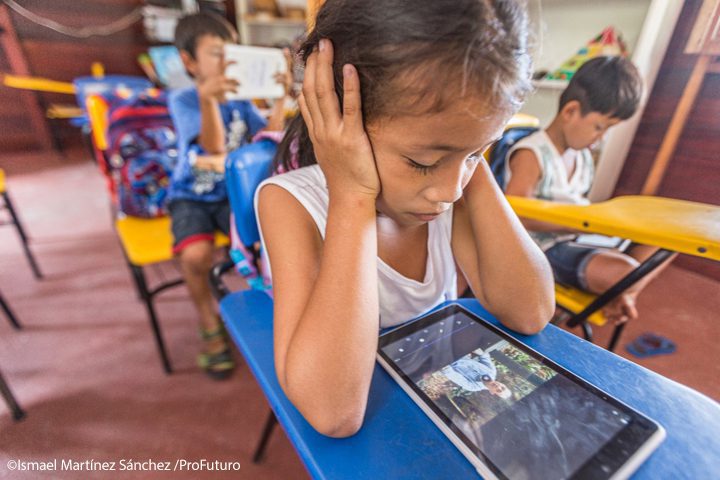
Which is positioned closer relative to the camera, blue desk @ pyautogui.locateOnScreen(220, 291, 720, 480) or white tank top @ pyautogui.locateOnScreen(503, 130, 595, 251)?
blue desk @ pyautogui.locateOnScreen(220, 291, 720, 480)

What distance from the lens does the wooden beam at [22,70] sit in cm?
361

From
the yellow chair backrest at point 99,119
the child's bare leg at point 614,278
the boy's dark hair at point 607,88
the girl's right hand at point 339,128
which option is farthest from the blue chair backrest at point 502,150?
the yellow chair backrest at point 99,119

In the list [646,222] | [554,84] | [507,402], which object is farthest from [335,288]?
[554,84]

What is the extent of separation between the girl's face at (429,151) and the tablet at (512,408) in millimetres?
192

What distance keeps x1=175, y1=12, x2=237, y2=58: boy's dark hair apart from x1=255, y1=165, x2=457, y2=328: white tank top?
1.13 meters

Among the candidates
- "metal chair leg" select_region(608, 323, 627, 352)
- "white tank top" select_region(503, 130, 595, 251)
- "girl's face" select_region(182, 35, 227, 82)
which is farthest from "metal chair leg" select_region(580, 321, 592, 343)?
"girl's face" select_region(182, 35, 227, 82)

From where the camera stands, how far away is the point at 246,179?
69 centimetres

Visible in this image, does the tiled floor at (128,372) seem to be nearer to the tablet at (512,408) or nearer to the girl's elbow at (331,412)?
the tablet at (512,408)

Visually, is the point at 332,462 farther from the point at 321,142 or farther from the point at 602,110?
the point at 602,110

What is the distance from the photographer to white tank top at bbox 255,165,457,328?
1.81 feet

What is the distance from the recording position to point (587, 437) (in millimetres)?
365

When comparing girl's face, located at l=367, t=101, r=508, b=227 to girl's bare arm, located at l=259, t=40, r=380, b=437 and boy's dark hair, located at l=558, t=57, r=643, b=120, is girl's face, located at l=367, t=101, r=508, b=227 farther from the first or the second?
boy's dark hair, located at l=558, t=57, r=643, b=120

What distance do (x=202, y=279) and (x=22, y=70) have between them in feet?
14.4

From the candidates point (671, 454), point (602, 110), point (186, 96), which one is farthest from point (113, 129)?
point (671, 454)
